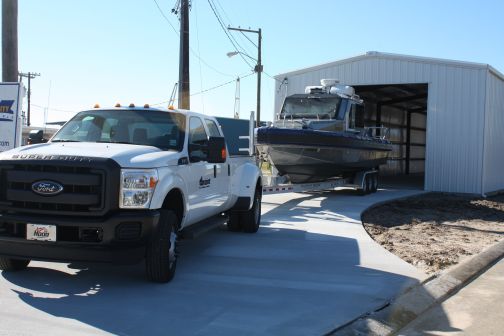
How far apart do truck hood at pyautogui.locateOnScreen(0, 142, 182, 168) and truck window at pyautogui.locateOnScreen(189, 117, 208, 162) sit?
47cm

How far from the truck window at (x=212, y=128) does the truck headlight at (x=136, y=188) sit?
2.36 m

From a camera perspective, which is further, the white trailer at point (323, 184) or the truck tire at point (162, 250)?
the white trailer at point (323, 184)

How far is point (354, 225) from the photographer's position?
1080 cm

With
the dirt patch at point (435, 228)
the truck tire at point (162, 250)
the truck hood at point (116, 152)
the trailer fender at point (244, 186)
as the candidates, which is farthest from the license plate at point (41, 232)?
the dirt patch at point (435, 228)

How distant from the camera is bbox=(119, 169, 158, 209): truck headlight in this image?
17.7 feet

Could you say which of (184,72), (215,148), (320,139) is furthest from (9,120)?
(184,72)

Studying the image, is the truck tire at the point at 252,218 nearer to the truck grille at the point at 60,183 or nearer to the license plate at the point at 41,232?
the truck grille at the point at 60,183

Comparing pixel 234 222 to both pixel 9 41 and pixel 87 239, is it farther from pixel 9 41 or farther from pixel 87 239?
pixel 9 41

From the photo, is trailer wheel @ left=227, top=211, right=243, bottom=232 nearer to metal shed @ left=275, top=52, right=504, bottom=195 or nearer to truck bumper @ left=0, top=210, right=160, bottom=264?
truck bumper @ left=0, top=210, right=160, bottom=264

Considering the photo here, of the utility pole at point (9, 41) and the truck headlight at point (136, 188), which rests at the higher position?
the utility pole at point (9, 41)

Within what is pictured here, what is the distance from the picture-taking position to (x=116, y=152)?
5.66 metres

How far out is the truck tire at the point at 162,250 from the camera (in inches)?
224

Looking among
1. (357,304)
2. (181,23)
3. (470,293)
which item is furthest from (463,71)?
(357,304)

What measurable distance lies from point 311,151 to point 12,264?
9597 millimetres
